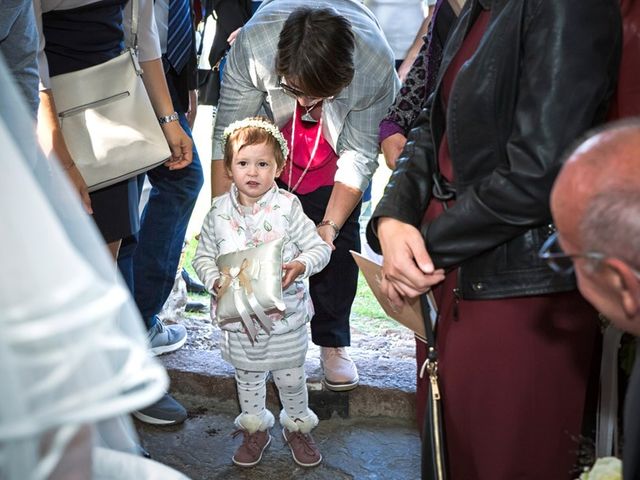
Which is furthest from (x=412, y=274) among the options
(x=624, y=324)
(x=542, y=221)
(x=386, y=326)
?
(x=386, y=326)

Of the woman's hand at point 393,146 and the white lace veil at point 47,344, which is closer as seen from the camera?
the white lace veil at point 47,344

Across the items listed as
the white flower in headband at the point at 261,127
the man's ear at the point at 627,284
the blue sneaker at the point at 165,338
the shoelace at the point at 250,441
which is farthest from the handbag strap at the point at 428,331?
the blue sneaker at the point at 165,338

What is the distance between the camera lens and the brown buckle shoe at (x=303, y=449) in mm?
3062

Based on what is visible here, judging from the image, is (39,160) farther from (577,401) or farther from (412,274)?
(577,401)

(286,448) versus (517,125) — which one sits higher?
(517,125)

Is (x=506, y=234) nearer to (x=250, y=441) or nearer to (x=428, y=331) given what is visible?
(x=428, y=331)

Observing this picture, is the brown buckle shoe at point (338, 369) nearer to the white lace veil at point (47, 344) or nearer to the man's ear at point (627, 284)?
the man's ear at point (627, 284)

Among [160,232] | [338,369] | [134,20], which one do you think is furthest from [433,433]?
[160,232]

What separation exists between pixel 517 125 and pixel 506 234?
0.76 feet

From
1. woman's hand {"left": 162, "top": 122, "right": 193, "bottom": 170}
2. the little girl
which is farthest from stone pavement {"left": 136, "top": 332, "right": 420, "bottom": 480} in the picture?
woman's hand {"left": 162, "top": 122, "right": 193, "bottom": 170}

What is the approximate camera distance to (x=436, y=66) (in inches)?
98.3

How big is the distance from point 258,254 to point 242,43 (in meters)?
0.83

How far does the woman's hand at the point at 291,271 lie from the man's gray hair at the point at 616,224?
167 centimetres

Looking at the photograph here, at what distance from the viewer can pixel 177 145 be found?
317 cm
